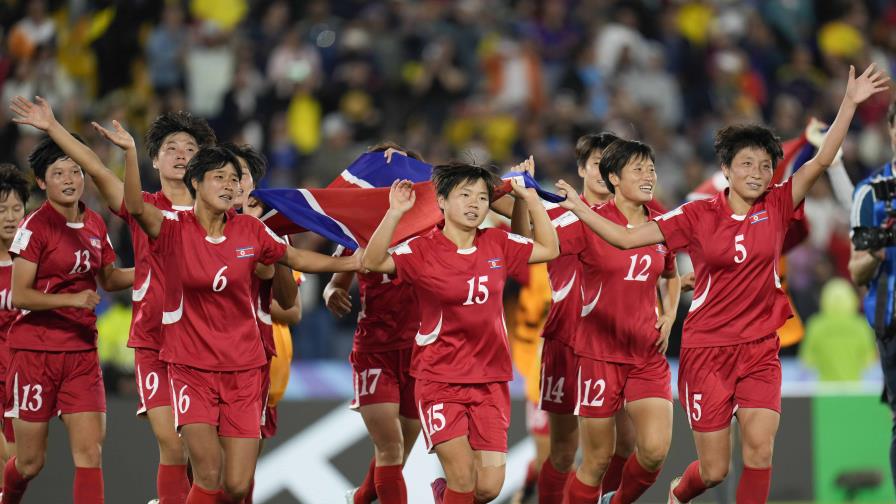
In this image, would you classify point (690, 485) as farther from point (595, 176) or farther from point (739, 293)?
point (595, 176)

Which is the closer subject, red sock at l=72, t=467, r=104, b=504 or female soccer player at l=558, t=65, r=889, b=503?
female soccer player at l=558, t=65, r=889, b=503

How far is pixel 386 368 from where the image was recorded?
28.3ft

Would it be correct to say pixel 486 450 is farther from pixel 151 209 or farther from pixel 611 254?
pixel 151 209

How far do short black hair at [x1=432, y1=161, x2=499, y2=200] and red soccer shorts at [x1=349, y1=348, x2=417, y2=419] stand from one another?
140cm

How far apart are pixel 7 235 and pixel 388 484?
2845 millimetres

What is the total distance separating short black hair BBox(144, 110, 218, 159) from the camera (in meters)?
8.20

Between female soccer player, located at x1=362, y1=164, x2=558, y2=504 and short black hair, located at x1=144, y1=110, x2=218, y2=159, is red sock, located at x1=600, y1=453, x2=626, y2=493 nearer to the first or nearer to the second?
female soccer player, located at x1=362, y1=164, x2=558, y2=504

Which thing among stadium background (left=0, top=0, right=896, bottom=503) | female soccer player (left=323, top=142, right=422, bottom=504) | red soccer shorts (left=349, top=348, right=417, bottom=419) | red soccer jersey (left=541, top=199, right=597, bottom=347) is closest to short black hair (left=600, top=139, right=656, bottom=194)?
red soccer jersey (left=541, top=199, right=597, bottom=347)

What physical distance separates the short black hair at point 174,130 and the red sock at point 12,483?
2055 millimetres

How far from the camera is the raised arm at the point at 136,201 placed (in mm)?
7355

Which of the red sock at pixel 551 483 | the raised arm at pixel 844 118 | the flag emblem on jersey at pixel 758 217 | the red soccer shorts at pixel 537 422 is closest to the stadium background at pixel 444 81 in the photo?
the red soccer shorts at pixel 537 422

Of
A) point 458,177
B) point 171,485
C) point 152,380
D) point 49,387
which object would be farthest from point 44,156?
point 458,177

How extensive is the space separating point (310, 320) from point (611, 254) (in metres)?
6.01

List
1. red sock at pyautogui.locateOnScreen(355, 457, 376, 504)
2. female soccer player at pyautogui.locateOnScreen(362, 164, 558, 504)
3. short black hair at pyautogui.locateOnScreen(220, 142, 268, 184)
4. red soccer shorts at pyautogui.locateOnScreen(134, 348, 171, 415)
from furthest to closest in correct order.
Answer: red sock at pyautogui.locateOnScreen(355, 457, 376, 504), short black hair at pyautogui.locateOnScreen(220, 142, 268, 184), red soccer shorts at pyautogui.locateOnScreen(134, 348, 171, 415), female soccer player at pyautogui.locateOnScreen(362, 164, 558, 504)
